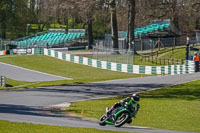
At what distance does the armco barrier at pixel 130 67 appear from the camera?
3769cm

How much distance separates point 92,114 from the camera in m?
19.8

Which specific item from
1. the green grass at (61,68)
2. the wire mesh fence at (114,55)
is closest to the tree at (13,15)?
the green grass at (61,68)

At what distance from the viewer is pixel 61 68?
46688 mm

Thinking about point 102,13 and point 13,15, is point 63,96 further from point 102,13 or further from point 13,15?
point 13,15

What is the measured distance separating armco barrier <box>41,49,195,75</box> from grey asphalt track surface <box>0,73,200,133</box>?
2547 millimetres

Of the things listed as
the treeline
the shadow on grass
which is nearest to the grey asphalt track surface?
the shadow on grass

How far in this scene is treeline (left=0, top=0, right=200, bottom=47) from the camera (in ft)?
172

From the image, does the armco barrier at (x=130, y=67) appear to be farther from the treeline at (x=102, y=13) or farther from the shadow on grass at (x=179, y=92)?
the shadow on grass at (x=179, y=92)

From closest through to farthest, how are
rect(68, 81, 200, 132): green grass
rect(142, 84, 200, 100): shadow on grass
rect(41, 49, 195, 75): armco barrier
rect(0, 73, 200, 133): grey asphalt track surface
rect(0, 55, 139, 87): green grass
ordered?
rect(0, 73, 200, 133): grey asphalt track surface, rect(68, 81, 200, 132): green grass, rect(142, 84, 200, 100): shadow on grass, rect(41, 49, 195, 75): armco barrier, rect(0, 55, 139, 87): green grass

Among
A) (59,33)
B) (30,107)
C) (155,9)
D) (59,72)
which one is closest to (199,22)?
(155,9)

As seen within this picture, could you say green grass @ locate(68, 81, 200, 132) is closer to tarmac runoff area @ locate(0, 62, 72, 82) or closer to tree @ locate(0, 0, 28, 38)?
tarmac runoff area @ locate(0, 62, 72, 82)

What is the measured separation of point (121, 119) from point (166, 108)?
24.3ft

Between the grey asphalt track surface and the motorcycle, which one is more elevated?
the motorcycle

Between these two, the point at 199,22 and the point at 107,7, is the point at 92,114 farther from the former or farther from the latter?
the point at 199,22
